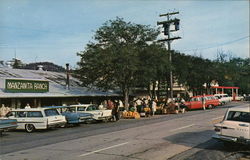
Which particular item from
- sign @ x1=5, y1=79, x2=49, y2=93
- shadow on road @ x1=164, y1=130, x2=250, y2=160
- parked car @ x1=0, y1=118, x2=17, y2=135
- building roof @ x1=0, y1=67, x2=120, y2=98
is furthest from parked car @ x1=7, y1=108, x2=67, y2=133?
shadow on road @ x1=164, y1=130, x2=250, y2=160

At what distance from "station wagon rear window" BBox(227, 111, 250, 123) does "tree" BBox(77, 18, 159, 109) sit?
18.1m

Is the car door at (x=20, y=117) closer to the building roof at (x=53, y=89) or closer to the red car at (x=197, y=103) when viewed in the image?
the building roof at (x=53, y=89)

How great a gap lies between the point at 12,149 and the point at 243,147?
891 cm

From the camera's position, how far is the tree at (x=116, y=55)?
28.4 m

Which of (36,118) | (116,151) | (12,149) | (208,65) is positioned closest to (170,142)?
(116,151)

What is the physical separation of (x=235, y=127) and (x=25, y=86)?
71.2 ft

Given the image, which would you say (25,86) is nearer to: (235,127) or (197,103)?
(197,103)

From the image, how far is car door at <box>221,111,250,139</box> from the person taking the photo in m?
9.62

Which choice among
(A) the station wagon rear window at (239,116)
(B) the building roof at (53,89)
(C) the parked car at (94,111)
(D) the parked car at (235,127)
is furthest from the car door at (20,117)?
(A) the station wagon rear window at (239,116)

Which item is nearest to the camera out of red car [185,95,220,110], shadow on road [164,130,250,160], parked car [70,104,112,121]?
shadow on road [164,130,250,160]

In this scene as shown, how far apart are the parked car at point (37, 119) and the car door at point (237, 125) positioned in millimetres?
11414

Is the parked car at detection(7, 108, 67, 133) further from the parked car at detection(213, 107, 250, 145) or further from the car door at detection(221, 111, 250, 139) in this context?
the car door at detection(221, 111, 250, 139)

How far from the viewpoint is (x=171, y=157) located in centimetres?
Result: 935

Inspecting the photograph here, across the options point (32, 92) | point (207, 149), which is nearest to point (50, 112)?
point (32, 92)
